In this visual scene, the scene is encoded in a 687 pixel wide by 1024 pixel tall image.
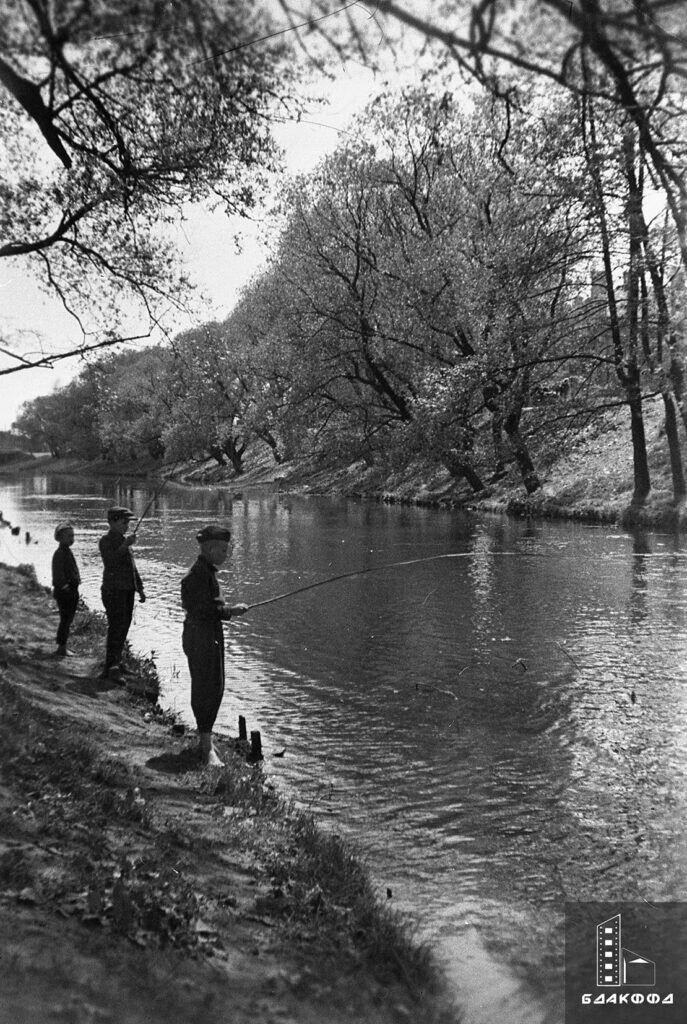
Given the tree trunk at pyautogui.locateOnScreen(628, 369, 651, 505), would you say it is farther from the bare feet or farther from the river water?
the bare feet

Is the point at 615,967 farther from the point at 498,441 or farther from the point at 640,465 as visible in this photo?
the point at 640,465

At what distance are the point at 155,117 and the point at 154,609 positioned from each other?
48.1 feet

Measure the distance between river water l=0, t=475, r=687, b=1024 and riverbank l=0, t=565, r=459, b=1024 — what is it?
509mm

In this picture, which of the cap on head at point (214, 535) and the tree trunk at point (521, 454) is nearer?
the cap on head at point (214, 535)

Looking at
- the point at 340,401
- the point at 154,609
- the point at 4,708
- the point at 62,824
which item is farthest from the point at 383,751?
the point at 340,401

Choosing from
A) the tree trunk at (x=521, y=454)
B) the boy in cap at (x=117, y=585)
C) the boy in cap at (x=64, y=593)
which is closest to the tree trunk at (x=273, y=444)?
the tree trunk at (x=521, y=454)

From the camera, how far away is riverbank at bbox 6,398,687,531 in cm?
2511

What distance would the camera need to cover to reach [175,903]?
12.6ft

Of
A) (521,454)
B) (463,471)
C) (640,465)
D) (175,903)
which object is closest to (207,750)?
(175,903)

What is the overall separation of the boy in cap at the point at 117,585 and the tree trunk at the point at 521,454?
12322 mm

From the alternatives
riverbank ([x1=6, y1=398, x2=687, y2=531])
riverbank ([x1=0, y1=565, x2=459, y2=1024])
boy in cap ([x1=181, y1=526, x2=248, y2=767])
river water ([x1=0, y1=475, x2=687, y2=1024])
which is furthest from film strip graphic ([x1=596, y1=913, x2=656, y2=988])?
riverbank ([x1=6, y1=398, x2=687, y2=531])

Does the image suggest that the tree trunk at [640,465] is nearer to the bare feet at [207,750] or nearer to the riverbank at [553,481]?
the riverbank at [553,481]

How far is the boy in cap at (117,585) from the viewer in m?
10.4

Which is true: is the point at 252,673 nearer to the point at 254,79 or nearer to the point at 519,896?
the point at 519,896
